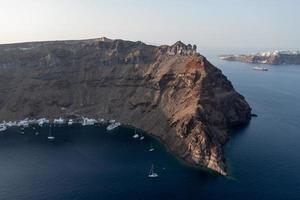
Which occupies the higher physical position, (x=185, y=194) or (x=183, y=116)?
(x=183, y=116)

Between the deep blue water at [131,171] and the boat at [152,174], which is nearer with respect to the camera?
the deep blue water at [131,171]

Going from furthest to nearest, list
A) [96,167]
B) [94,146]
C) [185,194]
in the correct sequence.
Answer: [94,146] → [96,167] → [185,194]

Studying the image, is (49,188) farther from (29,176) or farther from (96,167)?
(96,167)

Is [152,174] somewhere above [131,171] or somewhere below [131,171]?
above

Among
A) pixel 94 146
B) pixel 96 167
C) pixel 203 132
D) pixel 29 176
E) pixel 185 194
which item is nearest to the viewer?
pixel 185 194

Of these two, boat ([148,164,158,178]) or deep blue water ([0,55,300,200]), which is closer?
deep blue water ([0,55,300,200])

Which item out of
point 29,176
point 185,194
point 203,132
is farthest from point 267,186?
point 29,176

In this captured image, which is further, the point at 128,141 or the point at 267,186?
the point at 128,141

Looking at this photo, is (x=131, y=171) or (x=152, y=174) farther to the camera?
(x=131, y=171)
